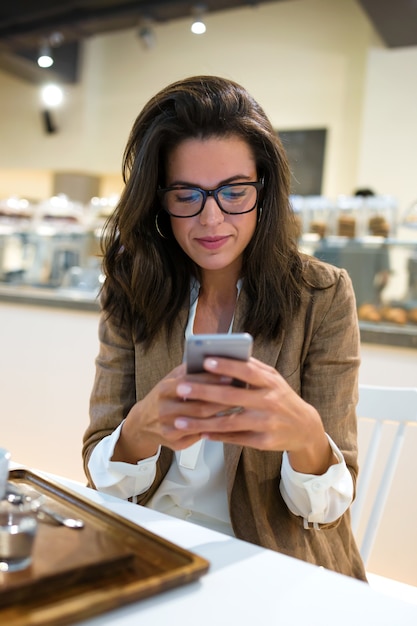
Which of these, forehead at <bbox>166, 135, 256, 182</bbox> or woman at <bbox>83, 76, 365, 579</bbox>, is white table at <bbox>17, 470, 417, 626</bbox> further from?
forehead at <bbox>166, 135, 256, 182</bbox>

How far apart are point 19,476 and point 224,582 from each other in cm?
44

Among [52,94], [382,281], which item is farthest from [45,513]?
[52,94]

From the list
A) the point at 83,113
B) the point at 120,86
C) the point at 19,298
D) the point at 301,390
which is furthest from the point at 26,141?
the point at 301,390

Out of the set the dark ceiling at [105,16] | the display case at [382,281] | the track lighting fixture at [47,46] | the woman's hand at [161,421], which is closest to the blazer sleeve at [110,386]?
the woman's hand at [161,421]

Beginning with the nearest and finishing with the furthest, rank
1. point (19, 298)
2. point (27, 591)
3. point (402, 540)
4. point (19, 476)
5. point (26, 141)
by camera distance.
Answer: point (27, 591) < point (19, 476) < point (402, 540) < point (19, 298) < point (26, 141)

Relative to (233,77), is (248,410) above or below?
below

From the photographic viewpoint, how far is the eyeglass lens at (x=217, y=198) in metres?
1.25

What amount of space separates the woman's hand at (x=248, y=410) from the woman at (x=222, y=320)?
0.09 metres

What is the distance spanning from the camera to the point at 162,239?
4.83ft

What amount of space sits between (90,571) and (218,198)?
76 cm

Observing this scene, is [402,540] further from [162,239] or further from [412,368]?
[162,239]

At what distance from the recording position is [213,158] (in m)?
1.26

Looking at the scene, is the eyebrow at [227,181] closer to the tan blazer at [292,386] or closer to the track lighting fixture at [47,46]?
the tan blazer at [292,386]

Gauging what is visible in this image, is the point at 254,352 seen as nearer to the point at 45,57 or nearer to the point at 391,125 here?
the point at 391,125
